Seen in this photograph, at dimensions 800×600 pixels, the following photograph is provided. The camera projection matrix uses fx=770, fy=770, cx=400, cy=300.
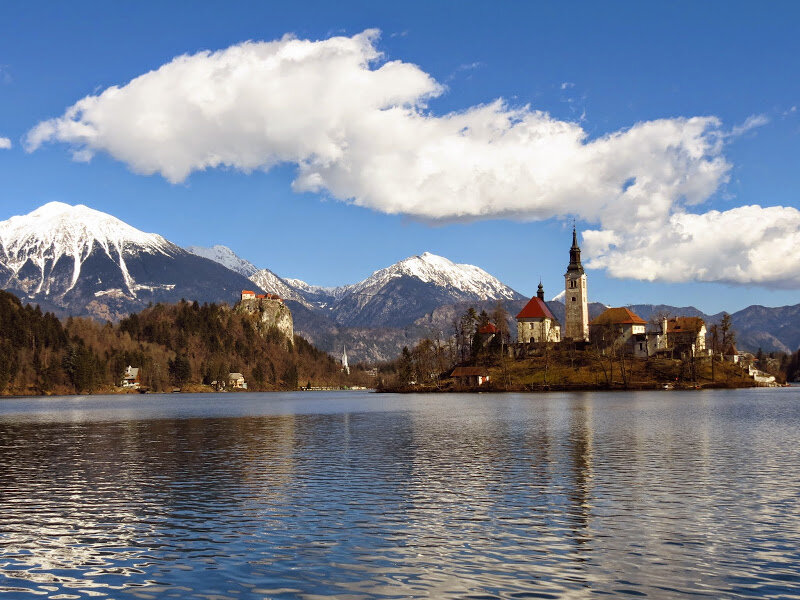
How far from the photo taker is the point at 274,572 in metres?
26.9

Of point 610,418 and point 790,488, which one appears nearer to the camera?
point 790,488

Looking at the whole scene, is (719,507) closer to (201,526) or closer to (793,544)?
(793,544)

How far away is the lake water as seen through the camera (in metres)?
25.7

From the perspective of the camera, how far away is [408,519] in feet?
117

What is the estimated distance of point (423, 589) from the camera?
24.7 meters

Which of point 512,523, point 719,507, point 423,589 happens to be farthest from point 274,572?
point 719,507

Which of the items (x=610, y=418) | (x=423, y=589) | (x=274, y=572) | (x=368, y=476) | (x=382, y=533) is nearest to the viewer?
(x=423, y=589)

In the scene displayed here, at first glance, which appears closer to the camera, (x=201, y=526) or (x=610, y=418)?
(x=201, y=526)

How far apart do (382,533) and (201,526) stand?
8.45m

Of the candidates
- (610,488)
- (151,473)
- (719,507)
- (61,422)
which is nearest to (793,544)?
(719,507)

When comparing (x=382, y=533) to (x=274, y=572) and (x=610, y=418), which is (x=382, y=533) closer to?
(x=274, y=572)

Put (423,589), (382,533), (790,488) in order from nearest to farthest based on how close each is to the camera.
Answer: (423,589) < (382,533) < (790,488)

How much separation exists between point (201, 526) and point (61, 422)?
292 feet

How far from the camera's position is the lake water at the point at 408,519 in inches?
1013
